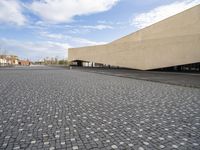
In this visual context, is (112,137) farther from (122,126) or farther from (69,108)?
(69,108)

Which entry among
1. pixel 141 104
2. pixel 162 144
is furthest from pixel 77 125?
pixel 141 104

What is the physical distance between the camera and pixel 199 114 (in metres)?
6.16

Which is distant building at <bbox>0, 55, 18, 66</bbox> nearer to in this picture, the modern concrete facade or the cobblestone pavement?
the modern concrete facade

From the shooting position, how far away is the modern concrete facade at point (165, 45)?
28.8m

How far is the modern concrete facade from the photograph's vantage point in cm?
2877

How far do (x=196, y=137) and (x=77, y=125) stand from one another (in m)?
2.65

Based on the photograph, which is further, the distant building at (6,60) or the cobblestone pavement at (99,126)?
the distant building at (6,60)

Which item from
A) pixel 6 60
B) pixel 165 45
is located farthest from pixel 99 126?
pixel 6 60

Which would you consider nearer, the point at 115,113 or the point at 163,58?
the point at 115,113

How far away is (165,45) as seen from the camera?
1245 inches

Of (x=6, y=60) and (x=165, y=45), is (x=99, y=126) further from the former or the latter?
(x=6, y=60)

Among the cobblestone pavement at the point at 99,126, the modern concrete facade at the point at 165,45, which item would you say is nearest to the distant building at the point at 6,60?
the modern concrete facade at the point at 165,45

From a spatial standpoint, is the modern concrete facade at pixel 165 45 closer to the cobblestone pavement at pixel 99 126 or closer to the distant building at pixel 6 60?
the cobblestone pavement at pixel 99 126

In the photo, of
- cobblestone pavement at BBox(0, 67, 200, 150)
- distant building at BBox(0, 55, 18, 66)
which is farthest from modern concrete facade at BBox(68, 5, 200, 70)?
distant building at BBox(0, 55, 18, 66)
